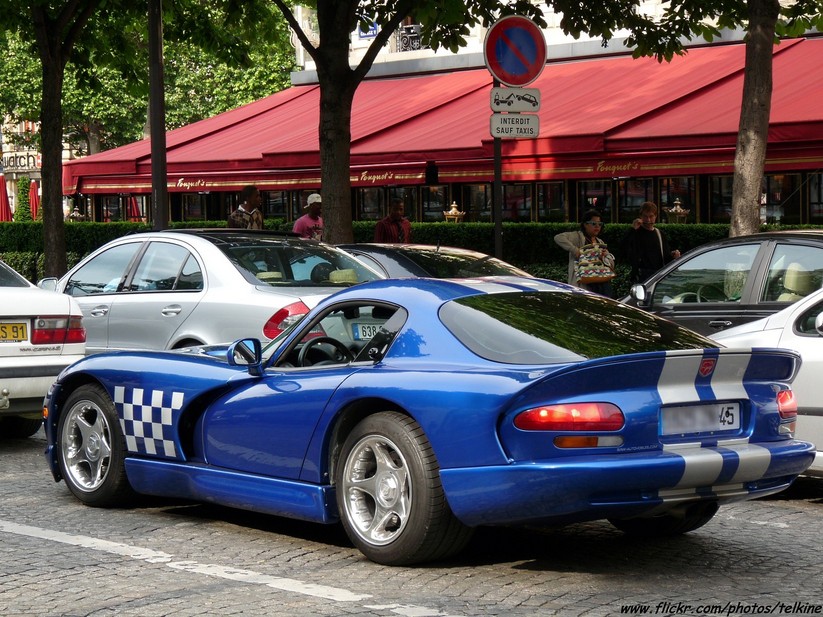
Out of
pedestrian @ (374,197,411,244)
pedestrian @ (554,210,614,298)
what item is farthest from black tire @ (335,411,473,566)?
pedestrian @ (374,197,411,244)

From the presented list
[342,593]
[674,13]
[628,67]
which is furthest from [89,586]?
[628,67]

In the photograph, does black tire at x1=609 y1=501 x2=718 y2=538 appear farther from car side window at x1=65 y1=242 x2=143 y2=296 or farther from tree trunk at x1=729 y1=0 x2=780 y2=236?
tree trunk at x1=729 y1=0 x2=780 y2=236

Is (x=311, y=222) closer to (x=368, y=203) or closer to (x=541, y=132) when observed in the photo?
(x=541, y=132)

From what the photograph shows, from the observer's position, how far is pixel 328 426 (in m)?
6.34

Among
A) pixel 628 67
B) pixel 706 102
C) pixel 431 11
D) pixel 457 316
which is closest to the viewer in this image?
pixel 457 316

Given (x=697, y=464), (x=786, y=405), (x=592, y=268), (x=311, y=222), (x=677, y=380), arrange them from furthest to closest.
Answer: (x=311, y=222)
(x=592, y=268)
(x=786, y=405)
(x=677, y=380)
(x=697, y=464)

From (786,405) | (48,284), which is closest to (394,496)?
(786,405)

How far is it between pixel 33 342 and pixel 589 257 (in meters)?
6.91

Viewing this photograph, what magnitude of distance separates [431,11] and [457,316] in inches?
354

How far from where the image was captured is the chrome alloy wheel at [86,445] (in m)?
7.73

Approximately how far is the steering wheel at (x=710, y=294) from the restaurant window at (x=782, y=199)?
1103 cm

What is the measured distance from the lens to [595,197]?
78.1ft

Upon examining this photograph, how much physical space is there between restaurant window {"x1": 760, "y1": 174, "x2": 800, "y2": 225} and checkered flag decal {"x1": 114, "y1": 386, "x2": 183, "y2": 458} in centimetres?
1490

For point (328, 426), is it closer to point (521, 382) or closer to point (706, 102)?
point (521, 382)
